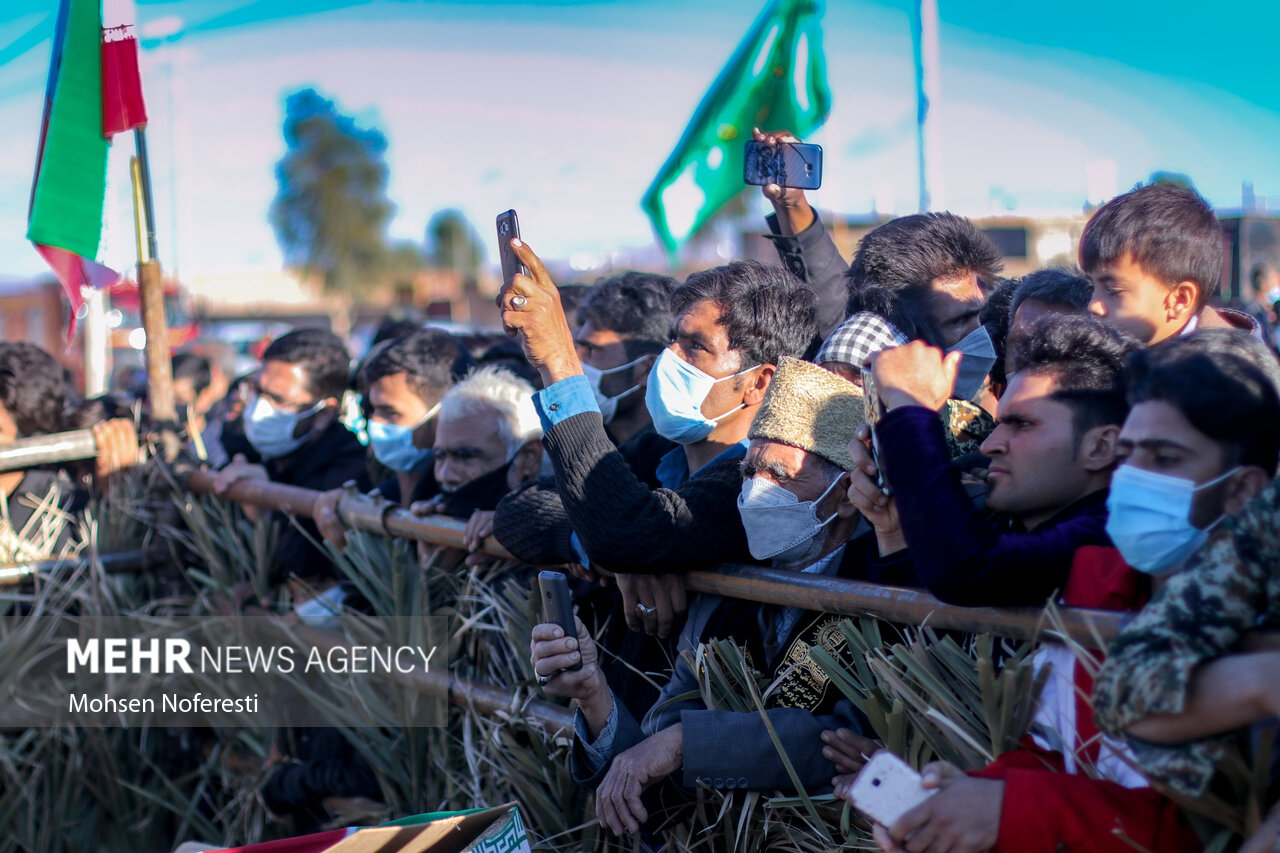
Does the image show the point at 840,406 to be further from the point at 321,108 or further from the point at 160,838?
the point at 321,108

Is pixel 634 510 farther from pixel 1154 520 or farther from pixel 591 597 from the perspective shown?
pixel 1154 520

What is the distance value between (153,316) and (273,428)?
3.05ft

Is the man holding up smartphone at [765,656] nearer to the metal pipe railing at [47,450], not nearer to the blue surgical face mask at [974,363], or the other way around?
the blue surgical face mask at [974,363]

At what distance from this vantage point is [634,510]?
248 cm

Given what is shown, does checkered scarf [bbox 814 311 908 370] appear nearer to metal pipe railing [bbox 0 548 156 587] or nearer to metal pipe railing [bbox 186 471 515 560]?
metal pipe railing [bbox 186 471 515 560]

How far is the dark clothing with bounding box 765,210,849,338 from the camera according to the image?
3.74 metres

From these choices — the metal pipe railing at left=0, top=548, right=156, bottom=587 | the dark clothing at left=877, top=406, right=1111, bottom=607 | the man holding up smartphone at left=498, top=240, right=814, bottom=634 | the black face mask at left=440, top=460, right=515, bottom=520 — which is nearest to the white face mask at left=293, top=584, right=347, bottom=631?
the black face mask at left=440, top=460, right=515, bottom=520

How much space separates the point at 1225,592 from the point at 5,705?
4290 millimetres

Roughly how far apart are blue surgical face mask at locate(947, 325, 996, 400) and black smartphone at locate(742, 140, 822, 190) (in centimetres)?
87

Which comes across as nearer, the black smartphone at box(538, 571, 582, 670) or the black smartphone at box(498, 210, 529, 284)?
the black smartphone at box(538, 571, 582, 670)

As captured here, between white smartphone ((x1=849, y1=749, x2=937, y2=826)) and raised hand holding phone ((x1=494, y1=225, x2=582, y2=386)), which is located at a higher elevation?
raised hand holding phone ((x1=494, y1=225, x2=582, y2=386))

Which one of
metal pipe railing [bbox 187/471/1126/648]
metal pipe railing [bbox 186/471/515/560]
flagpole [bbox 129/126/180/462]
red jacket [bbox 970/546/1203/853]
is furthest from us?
flagpole [bbox 129/126/180/462]

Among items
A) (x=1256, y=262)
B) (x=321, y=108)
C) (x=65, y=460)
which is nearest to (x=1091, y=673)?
(x=65, y=460)

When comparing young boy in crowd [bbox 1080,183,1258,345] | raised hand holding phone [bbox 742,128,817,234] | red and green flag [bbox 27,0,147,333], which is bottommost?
young boy in crowd [bbox 1080,183,1258,345]
